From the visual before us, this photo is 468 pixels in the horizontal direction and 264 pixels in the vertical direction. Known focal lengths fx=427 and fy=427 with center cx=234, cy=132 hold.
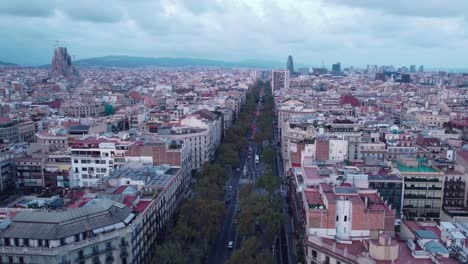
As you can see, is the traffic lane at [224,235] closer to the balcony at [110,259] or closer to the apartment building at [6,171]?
the balcony at [110,259]

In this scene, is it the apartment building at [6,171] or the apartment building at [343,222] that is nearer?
the apartment building at [343,222]

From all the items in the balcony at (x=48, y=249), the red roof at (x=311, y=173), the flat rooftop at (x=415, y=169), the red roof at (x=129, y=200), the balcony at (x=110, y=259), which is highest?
the red roof at (x=311, y=173)

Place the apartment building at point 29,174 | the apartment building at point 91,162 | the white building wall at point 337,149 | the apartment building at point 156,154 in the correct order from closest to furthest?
the apartment building at point 156,154
the apartment building at point 91,162
the apartment building at point 29,174
the white building wall at point 337,149

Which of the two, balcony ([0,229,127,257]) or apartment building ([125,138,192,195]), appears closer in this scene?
balcony ([0,229,127,257])

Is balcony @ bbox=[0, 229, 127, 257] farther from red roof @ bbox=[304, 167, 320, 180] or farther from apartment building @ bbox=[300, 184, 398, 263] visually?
red roof @ bbox=[304, 167, 320, 180]

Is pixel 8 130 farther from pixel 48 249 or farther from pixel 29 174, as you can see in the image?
pixel 48 249

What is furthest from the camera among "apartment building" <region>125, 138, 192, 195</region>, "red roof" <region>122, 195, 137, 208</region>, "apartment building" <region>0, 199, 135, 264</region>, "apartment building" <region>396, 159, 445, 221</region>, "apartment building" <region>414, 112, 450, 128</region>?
"apartment building" <region>414, 112, 450, 128</region>

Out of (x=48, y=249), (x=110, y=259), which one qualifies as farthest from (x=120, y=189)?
(x=48, y=249)

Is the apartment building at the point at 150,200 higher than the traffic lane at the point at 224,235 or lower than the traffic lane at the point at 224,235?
higher

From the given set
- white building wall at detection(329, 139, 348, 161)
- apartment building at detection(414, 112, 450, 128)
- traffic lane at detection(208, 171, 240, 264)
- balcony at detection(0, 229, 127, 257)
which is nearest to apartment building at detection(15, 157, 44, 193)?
traffic lane at detection(208, 171, 240, 264)

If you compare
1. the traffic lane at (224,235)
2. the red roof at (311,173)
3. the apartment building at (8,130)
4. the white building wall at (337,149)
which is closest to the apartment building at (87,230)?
the traffic lane at (224,235)

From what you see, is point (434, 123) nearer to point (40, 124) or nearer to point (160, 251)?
point (160, 251)

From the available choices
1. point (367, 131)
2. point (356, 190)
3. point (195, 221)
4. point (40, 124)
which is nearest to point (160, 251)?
point (195, 221)
